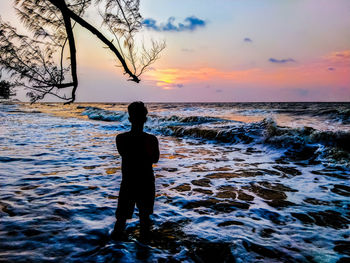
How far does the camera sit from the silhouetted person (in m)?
2.65

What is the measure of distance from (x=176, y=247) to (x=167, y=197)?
1749 millimetres

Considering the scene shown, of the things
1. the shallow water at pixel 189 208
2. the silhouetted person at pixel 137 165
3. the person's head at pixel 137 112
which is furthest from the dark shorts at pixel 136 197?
the person's head at pixel 137 112

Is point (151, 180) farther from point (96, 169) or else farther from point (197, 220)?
point (96, 169)

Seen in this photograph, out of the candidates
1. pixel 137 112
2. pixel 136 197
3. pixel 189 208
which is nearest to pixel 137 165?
pixel 136 197

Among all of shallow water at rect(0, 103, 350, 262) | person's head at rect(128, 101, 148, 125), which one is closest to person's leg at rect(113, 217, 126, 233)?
shallow water at rect(0, 103, 350, 262)

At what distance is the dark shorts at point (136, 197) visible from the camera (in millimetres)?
2746

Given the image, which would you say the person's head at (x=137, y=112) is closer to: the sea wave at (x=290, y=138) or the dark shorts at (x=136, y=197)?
the dark shorts at (x=136, y=197)

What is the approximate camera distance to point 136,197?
2756 millimetres

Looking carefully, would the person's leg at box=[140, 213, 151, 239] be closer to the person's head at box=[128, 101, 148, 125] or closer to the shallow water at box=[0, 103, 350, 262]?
the shallow water at box=[0, 103, 350, 262]

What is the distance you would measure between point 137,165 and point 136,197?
0.39m

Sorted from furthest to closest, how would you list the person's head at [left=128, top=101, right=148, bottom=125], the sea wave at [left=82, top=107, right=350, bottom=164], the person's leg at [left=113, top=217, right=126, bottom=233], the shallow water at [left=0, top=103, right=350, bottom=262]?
the sea wave at [left=82, top=107, right=350, bottom=164], the person's leg at [left=113, top=217, right=126, bottom=233], the shallow water at [left=0, top=103, right=350, bottom=262], the person's head at [left=128, top=101, right=148, bottom=125]

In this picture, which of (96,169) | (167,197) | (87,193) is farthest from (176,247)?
(96,169)

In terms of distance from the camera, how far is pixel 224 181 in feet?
18.4

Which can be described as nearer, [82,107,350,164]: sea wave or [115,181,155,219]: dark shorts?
[115,181,155,219]: dark shorts
